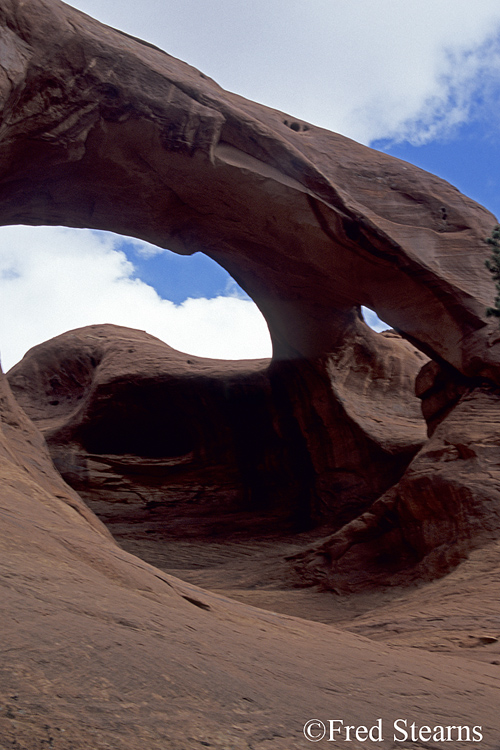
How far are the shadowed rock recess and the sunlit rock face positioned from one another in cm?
4

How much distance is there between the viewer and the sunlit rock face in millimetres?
7598

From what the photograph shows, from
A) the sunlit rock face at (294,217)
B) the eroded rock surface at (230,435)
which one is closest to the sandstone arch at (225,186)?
the sunlit rock face at (294,217)

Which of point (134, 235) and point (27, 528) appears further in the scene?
point (134, 235)

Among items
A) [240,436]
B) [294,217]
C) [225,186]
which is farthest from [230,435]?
[225,186]

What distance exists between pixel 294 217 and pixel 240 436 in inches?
232

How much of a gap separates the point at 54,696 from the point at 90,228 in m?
9.37

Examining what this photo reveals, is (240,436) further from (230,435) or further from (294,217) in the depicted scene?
(294,217)

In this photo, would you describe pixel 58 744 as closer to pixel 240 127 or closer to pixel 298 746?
pixel 298 746

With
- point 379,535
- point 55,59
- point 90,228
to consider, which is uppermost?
point 55,59

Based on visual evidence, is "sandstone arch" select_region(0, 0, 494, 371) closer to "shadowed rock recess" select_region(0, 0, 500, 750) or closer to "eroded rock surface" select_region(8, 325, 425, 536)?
"shadowed rock recess" select_region(0, 0, 500, 750)

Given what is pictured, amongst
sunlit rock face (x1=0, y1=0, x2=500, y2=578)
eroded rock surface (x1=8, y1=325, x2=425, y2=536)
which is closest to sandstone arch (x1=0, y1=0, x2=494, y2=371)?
sunlit rock face (x1=0, y1=0, x2=500, y2=578)

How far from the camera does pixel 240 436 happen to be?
13797 mm

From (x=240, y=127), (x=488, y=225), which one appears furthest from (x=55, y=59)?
(x=488, y=225)

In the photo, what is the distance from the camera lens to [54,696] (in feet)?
4.77
